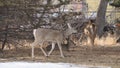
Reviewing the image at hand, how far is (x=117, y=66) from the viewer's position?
15.8m

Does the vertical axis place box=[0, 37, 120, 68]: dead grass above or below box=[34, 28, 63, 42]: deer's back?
below

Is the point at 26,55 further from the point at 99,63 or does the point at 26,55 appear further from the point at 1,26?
the point at 99,63

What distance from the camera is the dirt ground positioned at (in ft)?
56.3

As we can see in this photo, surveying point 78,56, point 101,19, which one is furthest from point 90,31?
point 78,56

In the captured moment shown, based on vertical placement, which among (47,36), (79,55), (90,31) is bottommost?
(79,55)

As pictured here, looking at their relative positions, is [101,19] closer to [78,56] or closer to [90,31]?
[90,31]

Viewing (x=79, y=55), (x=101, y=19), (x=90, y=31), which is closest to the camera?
(x=79, y=55)

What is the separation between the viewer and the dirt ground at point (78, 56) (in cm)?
1716

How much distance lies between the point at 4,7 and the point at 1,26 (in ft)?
2.73

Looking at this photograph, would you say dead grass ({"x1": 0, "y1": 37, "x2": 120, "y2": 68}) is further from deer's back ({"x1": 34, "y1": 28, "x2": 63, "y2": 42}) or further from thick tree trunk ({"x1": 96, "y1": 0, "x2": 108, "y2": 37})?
thick tree trunk ({"x1": 96, "y1": 0, "x2": 108, "y2": 37})

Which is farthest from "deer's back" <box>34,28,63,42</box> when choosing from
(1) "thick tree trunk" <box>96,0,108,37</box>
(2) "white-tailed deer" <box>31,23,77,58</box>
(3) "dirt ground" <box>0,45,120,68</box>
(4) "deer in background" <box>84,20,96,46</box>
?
(1) "thick tree trunk" <box>96,0,108,37</box>

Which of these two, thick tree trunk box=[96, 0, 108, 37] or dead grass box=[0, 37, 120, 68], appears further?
thick tree trunk box=[96, 0, 108, 37]

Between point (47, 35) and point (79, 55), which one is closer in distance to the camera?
point (47, 35)

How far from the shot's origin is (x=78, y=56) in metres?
19.0
